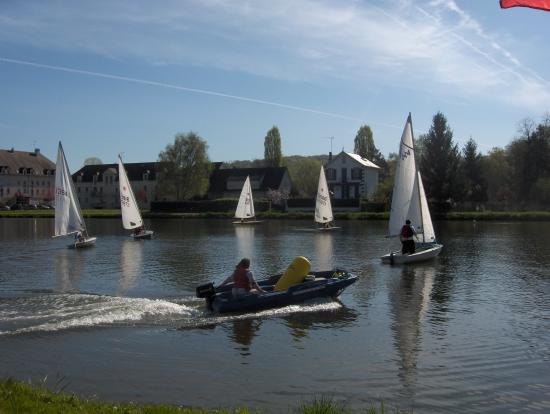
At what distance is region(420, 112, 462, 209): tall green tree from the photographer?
83.6 m

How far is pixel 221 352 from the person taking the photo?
13.6 metres

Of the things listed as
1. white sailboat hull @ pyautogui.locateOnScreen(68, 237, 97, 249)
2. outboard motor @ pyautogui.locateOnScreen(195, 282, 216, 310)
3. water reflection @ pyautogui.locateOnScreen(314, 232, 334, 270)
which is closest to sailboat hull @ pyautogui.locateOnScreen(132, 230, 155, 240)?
white sailboat hull @ pyautogui.locateOnScreen(68, 237, 97, 249)

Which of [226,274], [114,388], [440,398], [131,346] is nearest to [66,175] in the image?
[226,274]

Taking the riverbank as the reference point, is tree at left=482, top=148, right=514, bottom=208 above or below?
above

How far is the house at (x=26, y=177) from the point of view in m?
129

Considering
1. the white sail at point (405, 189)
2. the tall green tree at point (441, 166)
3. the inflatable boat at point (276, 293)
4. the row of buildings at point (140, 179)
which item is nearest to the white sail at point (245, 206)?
the tall green tree at point (441, 166)

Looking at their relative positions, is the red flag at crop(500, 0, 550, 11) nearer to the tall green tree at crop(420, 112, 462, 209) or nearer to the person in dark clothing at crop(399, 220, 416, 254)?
the person in dark clothing at crop(399, 220, 416, 254)

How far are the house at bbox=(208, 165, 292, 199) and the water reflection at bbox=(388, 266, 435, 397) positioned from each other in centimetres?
8378

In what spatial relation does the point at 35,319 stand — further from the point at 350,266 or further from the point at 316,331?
the point at 350,266

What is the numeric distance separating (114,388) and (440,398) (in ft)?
18.8

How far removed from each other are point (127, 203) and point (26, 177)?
94485mm

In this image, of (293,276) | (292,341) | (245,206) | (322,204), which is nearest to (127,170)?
(245,206)

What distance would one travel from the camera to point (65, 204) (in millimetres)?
40875

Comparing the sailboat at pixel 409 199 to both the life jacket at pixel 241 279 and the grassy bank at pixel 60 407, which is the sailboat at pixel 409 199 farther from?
the grassy bank at pixel 60 407
